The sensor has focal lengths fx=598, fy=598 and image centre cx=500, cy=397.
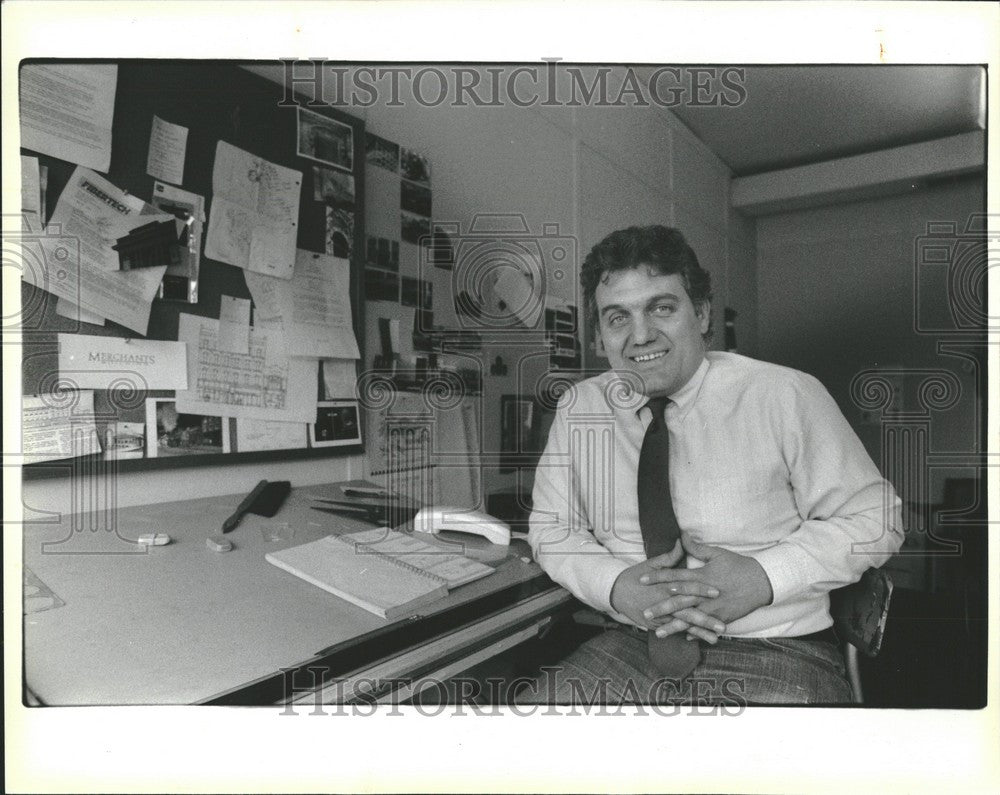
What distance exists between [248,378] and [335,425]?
0.17 meters

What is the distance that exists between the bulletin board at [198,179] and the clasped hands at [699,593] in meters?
0.53

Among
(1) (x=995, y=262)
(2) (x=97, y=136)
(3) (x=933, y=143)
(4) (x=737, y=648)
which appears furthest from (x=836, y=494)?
(2) (x=97, y=136)

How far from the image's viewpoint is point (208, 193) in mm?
1009

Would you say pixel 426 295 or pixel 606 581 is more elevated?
pixel 426 295

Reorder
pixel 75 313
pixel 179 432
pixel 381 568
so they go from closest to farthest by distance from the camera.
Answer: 1. pixel 381 568
2. pixel 75 313
3. pixel 179 432

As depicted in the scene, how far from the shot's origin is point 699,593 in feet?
2.77

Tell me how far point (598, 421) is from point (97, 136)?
868mm

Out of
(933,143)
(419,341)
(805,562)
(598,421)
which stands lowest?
(805,562)

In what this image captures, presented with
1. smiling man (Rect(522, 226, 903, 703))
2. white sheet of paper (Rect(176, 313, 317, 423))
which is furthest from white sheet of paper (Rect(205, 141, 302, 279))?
smiling man (Rect(522, 226, 903, 703))

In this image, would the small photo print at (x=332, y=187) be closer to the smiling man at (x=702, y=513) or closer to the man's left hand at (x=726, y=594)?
the smiling man at (x=702, y=513)

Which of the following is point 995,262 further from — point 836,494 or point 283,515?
point 283,515

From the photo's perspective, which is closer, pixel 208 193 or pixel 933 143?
pixel 933 143

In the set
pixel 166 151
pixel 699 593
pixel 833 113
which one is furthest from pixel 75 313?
pixel 833 113

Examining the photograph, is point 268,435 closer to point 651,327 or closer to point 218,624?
point 218,624
